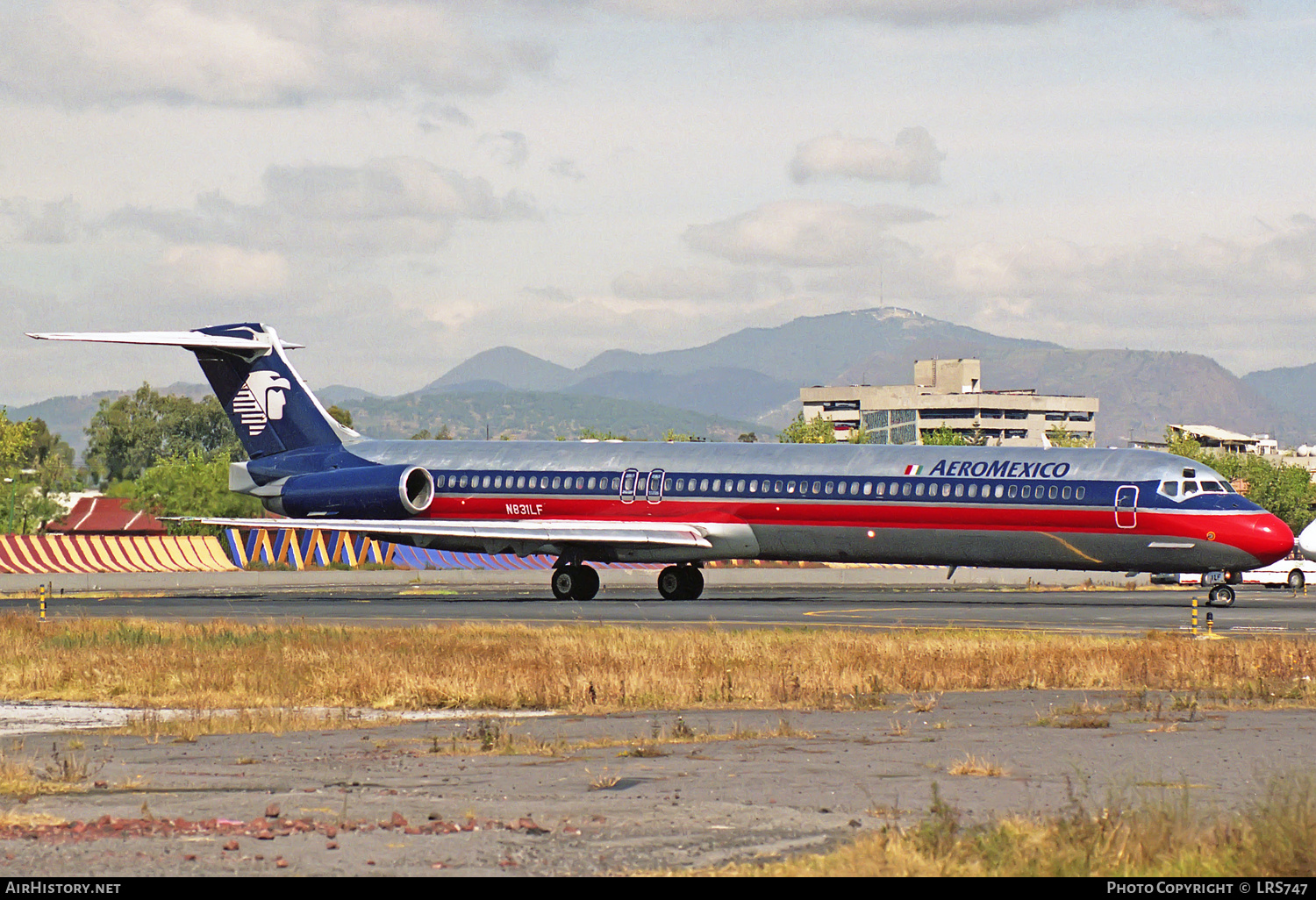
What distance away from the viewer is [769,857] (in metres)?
9.75

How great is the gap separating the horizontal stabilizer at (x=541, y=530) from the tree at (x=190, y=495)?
3222 inches

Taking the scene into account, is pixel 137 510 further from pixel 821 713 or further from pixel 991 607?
pixel 821 713

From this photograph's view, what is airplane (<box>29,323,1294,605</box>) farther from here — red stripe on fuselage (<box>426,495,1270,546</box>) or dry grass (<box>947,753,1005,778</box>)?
dry grass (<box>947,753,1005,778</box>)

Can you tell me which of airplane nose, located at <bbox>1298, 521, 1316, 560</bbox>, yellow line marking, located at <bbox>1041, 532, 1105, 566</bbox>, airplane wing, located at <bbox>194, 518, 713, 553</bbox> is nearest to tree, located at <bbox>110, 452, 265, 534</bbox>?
airplane wing, located at <bbox>194, 518, 713, 553</bbox>

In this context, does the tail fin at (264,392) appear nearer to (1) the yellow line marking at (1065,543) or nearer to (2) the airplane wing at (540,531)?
(2) the airplane wing at (540,531)

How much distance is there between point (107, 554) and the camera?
6216 cm

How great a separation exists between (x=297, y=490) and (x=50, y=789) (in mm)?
35205

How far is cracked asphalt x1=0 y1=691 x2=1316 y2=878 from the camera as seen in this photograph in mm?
9891

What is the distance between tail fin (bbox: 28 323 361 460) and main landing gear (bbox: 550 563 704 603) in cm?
884

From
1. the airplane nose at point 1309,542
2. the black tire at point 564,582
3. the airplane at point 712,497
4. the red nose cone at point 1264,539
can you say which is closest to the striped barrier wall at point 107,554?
the airplane at point 712,497

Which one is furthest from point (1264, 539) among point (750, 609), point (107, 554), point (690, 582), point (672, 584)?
point (107, 554)

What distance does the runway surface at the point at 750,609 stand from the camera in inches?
1340

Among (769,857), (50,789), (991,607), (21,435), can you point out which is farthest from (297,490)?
(21,435)
